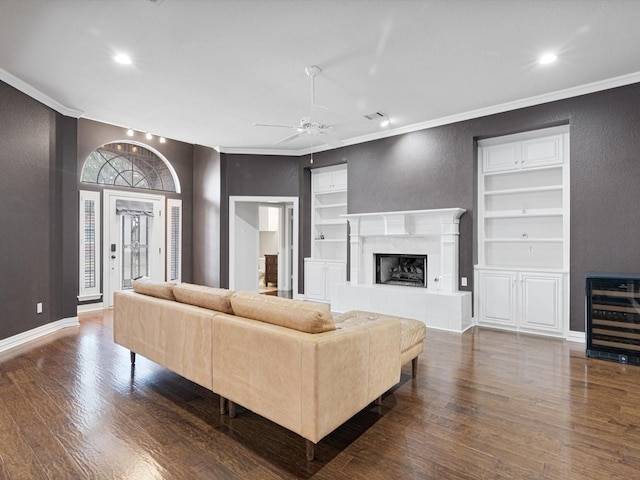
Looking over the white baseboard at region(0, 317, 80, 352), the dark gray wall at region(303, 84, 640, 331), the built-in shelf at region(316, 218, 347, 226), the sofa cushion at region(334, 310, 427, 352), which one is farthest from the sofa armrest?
the built-in shelf at region(316, 218, 347, 226)

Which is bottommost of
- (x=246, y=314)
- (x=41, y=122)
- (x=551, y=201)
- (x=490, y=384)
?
(x=490, y=384)

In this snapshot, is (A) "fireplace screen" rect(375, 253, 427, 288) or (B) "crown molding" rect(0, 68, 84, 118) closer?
(B) "crown molding" rect(0, 68, 84, 118)

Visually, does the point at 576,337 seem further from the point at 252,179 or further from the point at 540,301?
the point at 252,179

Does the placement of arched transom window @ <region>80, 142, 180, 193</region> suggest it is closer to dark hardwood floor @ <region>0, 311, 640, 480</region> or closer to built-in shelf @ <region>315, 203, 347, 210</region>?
built-in shelf @ <region>315, 203, 347, 210</region>

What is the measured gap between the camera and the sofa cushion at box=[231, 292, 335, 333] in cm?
200

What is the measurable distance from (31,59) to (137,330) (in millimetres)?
2988

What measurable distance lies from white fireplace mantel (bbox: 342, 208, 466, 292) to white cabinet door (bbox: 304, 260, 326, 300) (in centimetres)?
96

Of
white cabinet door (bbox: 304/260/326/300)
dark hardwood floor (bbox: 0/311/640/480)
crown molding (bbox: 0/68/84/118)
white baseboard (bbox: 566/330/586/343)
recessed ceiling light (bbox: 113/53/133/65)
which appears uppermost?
recessed ceiling light (bbox: 113/53/133/65)

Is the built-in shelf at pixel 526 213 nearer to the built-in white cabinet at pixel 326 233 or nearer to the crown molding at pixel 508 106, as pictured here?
the crown molding at pixel 508 106

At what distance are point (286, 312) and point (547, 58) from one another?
368 centimetres

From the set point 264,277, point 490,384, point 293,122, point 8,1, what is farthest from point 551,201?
point 264,277

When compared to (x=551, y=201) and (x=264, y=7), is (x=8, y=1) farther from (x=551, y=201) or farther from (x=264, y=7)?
(x=551, y=201)

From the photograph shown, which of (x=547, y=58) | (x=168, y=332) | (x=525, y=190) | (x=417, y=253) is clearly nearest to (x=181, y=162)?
(x=417, y=253)

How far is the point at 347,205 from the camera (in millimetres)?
6555
